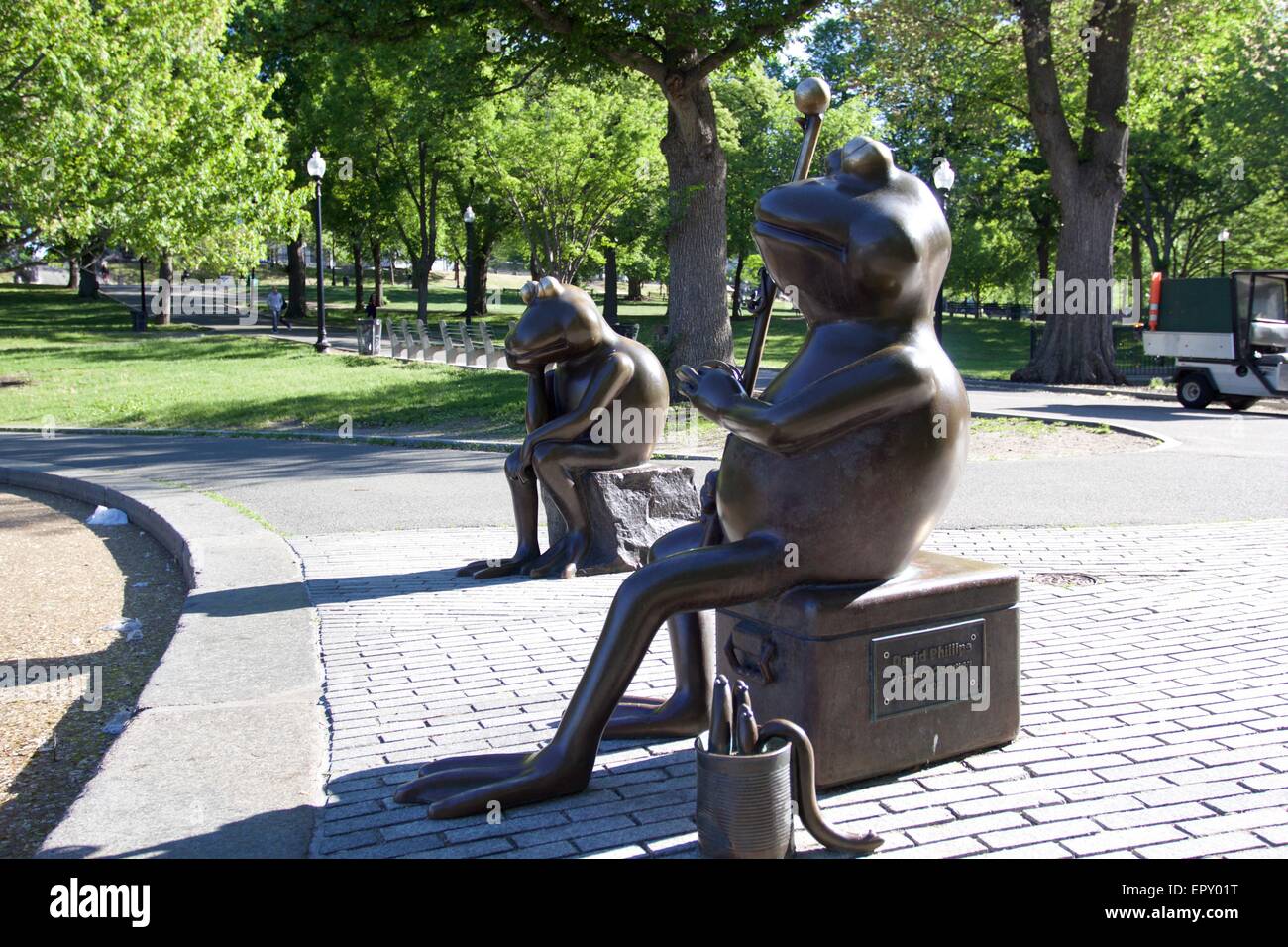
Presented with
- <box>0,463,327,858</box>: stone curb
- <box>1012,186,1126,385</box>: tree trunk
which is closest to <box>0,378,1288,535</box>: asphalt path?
<box>0,463,327,858</box>: stone curb

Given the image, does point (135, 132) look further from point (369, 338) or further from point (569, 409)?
point (569, 409)

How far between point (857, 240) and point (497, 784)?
2074mm

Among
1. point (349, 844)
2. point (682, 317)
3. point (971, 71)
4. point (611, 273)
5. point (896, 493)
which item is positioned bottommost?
point (349, 844)

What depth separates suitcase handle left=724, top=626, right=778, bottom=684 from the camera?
12.6 ft

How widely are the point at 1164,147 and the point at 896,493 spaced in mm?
36647

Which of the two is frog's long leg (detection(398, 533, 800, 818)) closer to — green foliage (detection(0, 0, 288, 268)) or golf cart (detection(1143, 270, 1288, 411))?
golf cart (detection(1143, 270, 1288, 411))

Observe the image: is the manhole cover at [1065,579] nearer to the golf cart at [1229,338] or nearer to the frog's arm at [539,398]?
the frog's arm at [539,398]

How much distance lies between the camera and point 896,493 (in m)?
3.72

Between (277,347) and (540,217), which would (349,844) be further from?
(540,217)

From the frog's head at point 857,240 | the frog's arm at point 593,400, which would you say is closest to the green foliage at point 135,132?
the frog's arm at point 593,400

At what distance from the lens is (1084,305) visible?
77.5 feet

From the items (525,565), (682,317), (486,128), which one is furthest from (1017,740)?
(486,128)

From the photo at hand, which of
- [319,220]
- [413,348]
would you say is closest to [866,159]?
[413,348]

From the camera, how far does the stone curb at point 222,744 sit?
3.45 m
